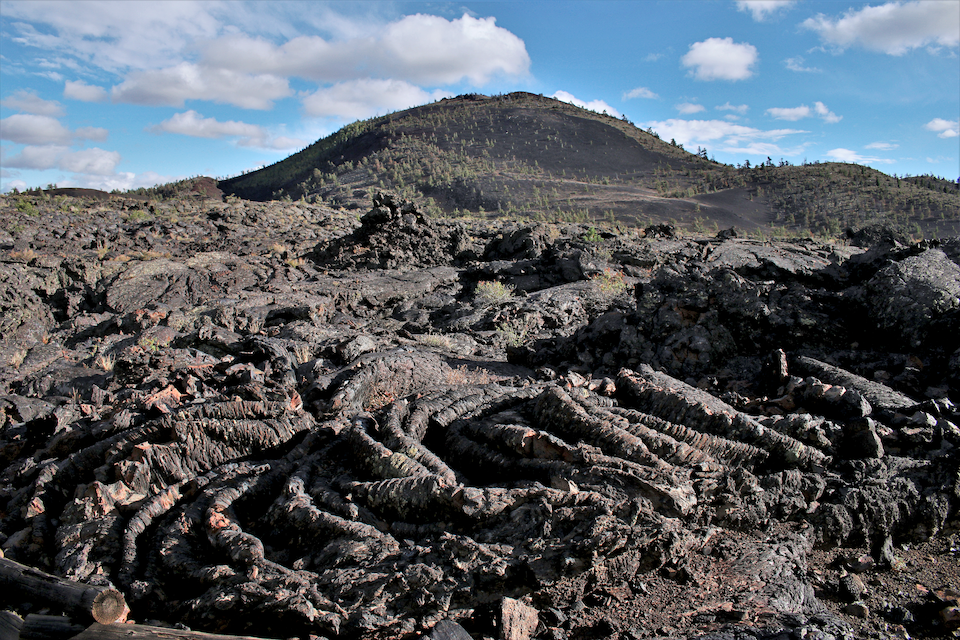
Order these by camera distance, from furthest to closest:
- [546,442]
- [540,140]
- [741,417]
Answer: [540,140] → [741,417] → [546,442]

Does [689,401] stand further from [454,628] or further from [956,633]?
[454,628]

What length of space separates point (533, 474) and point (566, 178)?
58.9 m

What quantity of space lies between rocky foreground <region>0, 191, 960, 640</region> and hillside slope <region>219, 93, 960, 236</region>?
32.6 m

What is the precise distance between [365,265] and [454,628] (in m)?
15.1

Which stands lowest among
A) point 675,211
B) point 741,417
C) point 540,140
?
point 741,417

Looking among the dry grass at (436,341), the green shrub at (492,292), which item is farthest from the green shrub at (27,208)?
the dry grass at (436,341)

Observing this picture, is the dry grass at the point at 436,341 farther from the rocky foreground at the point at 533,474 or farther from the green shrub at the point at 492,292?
the green shrub at the point at 492,292

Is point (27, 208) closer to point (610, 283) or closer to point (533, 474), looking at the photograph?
point (610, 283)

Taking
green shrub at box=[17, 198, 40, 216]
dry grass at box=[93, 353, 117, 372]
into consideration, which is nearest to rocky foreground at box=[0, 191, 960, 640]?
dry grass at box=[93, 353, 117, 372]

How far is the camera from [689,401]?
4945mm

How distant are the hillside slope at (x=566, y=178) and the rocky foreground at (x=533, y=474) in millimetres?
32580

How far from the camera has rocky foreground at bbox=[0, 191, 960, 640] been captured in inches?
131

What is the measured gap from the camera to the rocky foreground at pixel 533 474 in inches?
131

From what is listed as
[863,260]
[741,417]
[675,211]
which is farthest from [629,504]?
[675,211]
